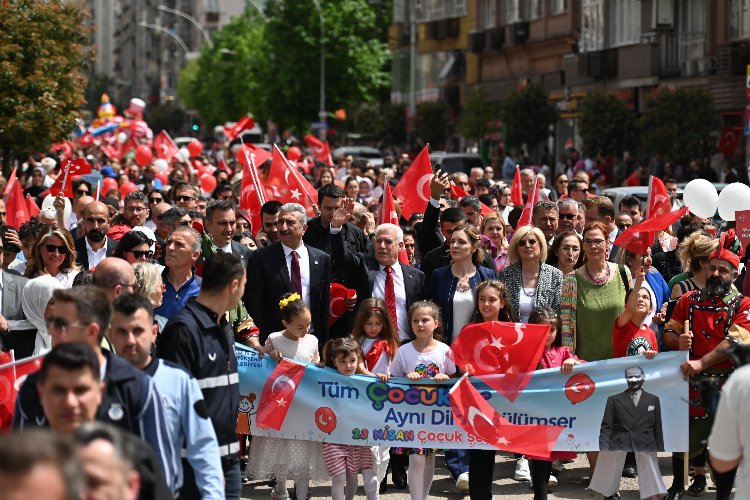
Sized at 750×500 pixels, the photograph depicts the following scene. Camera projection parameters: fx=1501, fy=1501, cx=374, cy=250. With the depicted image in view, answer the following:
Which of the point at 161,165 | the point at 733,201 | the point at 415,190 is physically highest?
the point at 161,165

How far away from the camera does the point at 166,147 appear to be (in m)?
30.0

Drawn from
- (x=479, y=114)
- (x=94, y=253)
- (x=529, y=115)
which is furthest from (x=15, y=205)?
(x=479, y=114)

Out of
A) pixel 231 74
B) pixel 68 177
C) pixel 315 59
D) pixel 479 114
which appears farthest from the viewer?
pixel 231 74

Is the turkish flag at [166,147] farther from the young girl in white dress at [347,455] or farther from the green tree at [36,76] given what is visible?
the young girl in white dress at [347,455]

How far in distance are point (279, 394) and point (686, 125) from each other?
23788mm

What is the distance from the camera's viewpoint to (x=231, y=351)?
6.55 metres

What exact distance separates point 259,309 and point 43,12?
1452 cm

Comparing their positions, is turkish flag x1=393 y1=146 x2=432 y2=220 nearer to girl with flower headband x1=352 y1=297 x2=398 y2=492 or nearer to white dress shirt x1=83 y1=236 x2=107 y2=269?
white dress shirt x1=83 y1=236 x2=107 y2=269

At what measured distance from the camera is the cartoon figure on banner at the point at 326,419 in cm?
916

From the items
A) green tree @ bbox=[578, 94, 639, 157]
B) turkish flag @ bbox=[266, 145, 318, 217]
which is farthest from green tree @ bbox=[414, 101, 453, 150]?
turkish flag @ bbox=[266, 145, 318, 217]

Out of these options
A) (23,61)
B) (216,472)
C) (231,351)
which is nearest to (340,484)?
(231,351)

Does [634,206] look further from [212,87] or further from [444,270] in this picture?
[212,87]

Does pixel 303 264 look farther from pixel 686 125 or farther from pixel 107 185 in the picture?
pixel 686 125

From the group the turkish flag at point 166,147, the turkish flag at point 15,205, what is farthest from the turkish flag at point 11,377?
the turkish flag at point 166,147
